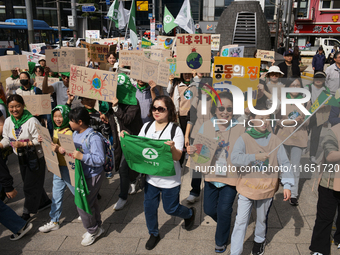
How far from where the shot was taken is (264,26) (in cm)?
1299

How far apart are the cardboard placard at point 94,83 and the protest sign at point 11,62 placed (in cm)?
296

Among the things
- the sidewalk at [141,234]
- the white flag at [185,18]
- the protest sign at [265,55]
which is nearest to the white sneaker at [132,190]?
the sidewalk at [141,234]

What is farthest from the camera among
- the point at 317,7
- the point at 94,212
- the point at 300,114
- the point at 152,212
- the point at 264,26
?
the point at 317,7

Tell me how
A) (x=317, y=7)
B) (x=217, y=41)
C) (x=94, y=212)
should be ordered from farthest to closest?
1. (x=317, y=7)
2. (x=217, y=41)
3. (x=94, y=212)

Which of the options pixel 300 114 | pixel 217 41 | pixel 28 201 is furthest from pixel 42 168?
pixel 217 41

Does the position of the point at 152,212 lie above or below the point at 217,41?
below

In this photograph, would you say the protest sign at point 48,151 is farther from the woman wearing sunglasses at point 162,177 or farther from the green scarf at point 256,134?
the green scarf at point 256,134

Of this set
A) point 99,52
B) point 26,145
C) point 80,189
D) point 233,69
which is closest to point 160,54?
point 99,52

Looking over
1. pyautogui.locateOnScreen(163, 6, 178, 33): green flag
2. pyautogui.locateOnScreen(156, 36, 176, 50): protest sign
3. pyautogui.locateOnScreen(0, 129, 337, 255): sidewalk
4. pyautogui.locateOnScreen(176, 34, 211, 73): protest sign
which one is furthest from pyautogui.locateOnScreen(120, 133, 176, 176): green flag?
pyautogui.locateOnScreen(163, 6, 178, 33): green flag

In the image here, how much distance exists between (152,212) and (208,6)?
1524 inches

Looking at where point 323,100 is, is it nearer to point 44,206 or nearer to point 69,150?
point 69,150

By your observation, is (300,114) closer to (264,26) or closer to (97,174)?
(97,174)

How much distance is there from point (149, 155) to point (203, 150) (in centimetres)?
57

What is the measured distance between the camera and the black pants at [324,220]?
3.05 m
